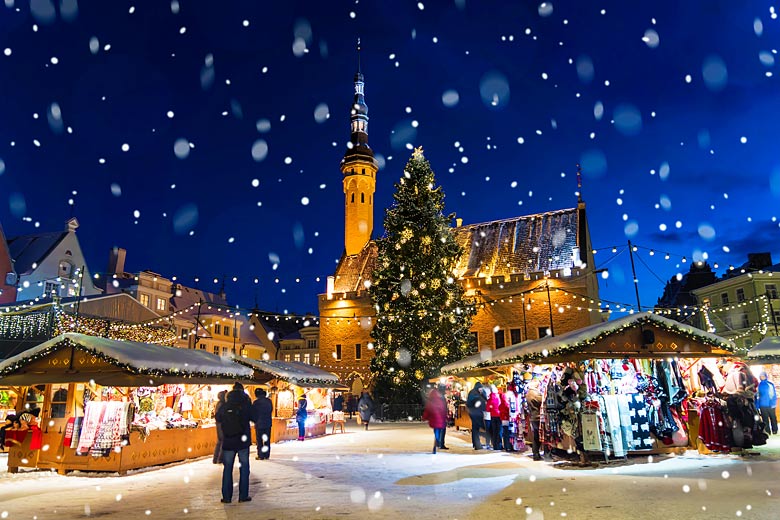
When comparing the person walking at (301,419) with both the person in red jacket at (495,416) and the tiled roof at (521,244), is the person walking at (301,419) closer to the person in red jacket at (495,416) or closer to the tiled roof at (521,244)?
the person in red jacket at (495,416)

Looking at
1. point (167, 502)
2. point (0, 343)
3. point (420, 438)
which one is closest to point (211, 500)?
point (167, 502)

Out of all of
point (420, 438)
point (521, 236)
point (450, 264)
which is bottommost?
point (420, 438)

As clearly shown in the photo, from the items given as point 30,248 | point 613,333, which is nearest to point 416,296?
point 613,333

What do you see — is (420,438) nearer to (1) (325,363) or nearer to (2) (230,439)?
(2) (230,439)

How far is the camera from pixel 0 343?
2136cm

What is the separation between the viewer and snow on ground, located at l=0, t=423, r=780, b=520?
22.4ft

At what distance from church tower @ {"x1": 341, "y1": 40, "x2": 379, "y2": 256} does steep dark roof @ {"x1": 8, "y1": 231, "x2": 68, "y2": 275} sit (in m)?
21.9

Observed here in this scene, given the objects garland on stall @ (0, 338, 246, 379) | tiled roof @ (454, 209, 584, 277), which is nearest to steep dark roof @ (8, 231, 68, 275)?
garland on stall @ (0, 338, 246, 379)

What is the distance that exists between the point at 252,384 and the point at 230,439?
10538mm

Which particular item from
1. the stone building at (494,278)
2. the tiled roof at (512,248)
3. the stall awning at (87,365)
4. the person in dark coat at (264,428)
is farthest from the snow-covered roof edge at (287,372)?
the tiled roof at (512,248)

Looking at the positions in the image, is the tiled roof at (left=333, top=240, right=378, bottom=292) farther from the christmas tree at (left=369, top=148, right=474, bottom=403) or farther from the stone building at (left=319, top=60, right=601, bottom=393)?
the christmas tree at (left=369, top=148, right=474, bottom=403)

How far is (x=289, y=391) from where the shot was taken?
2142 centimetres

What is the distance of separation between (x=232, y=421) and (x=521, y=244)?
36076mm

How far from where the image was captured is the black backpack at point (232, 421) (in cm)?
771
